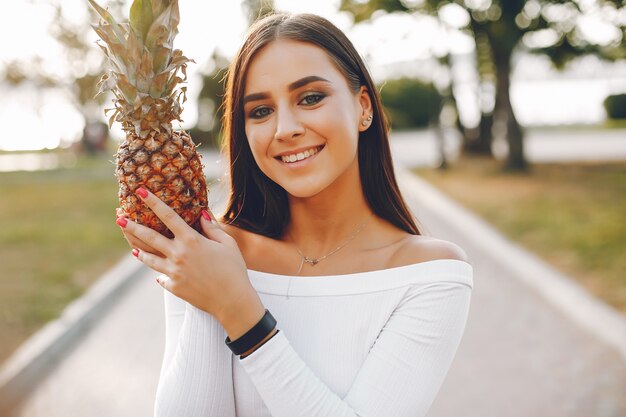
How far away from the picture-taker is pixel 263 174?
2.42 metres

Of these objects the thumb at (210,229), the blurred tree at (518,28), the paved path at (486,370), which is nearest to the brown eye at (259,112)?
the thumb at (210,229)

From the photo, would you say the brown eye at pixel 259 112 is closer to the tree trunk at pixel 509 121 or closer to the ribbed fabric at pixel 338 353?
the ribbed fabric at pixel 338 353

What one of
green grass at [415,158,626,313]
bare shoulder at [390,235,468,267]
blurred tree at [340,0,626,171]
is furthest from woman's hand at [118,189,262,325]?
blurred tree at [340,0,626,171]

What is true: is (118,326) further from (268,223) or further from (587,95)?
(587,95)

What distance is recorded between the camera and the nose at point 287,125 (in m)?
1.95

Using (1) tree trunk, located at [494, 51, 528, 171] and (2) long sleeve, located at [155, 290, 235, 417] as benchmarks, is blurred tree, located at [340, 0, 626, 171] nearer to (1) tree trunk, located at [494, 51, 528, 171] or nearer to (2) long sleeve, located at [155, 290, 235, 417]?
(1) tree trunk, located at [494, 51, 528, 171]

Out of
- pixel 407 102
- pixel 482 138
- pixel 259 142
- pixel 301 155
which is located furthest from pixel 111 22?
pixel 407 102

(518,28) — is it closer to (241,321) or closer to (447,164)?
(447,164)

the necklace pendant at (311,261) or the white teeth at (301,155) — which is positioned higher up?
the white teeth at (301,155)

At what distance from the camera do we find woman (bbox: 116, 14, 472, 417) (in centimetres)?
172

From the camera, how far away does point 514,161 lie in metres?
19.0

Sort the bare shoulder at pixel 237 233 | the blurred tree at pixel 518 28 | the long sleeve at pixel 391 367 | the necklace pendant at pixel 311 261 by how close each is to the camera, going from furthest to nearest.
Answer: the blurred tree at pixel 518 28 < the bare shoulder at pixel 237 233 < the necklace pendant at pixel 311 261 < the long sleeve at pixel 391 367

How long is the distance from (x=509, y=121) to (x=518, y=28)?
263 cm

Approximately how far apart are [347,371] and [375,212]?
653 millimetres
